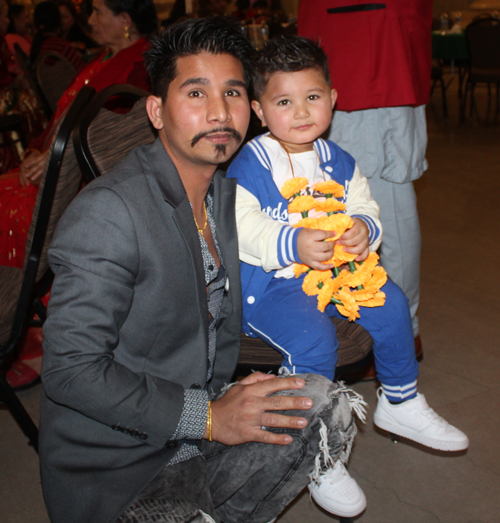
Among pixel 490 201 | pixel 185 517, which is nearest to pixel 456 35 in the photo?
pixel 490 201

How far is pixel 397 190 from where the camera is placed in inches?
77.4

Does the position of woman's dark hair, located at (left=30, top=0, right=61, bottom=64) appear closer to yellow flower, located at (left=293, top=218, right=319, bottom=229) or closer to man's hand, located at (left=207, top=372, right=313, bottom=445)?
yellow flower, located at (left=293, top=218, right=319, bottom=229)

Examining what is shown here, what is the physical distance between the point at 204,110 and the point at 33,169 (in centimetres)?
117

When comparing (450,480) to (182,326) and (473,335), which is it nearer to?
(473,335)

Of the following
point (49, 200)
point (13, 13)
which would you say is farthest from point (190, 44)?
point (13, 13)

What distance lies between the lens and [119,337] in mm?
1076

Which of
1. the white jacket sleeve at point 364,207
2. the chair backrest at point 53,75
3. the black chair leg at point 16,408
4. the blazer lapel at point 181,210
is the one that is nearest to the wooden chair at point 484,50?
the chair backrest at point 53,75

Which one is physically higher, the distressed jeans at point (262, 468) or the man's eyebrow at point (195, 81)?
the man's eyebrow at point (195, 81)

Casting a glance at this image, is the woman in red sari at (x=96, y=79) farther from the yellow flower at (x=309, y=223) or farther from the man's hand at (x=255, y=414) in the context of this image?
the man's hand at (x=255, y=414)

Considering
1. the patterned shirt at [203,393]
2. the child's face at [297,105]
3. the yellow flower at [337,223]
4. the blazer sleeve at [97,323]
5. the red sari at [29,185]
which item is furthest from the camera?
the red sari at [29,185]

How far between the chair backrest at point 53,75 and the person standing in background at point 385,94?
1885 mm

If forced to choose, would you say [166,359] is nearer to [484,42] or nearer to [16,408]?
[16,408]

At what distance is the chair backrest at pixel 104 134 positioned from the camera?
1.34 metres

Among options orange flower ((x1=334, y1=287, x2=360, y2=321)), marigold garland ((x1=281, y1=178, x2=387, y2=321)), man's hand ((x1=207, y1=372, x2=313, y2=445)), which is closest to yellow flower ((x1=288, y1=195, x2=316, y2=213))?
marigold garland ((x1=281, y1=178, x2=387, y2=321))
